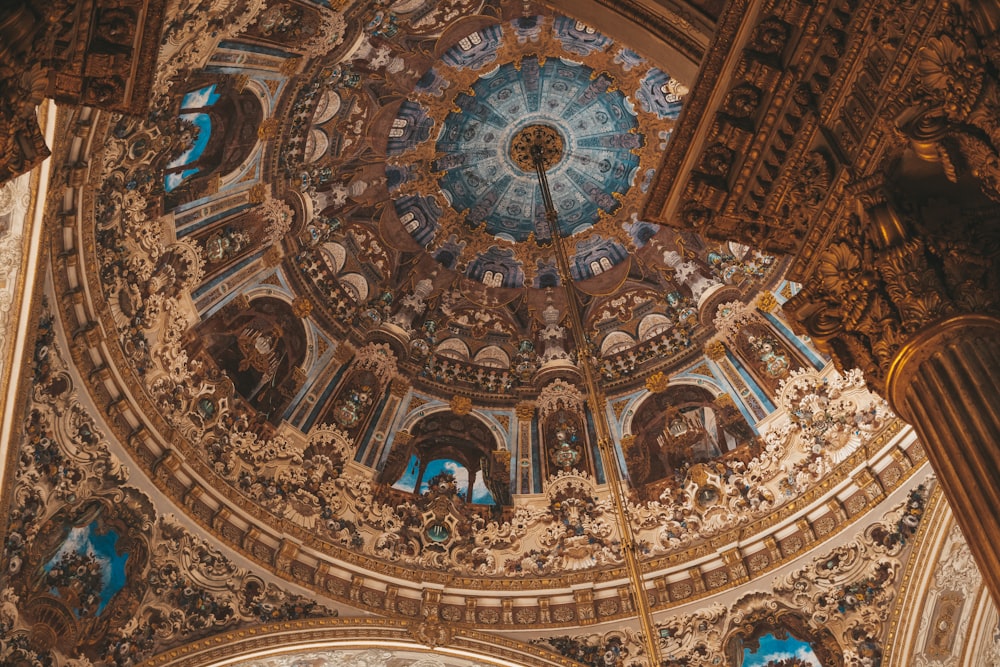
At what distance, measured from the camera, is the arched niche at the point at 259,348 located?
13406mm

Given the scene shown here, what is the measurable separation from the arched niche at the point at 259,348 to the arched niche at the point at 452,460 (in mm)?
1965

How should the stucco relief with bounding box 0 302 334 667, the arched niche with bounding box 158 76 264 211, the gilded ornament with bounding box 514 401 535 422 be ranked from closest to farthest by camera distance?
the stucco relief with bounding box 0 302 334 667 < the arched niche with bounding box 158 76 264 211 < the gilded ornament with bounding box 514 401 535 422

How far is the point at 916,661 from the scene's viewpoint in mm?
11430

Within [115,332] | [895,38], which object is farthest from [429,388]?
[895,38]

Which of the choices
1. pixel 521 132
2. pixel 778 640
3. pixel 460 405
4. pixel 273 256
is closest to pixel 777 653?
pixel 778 640

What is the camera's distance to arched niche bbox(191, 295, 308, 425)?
528 inches

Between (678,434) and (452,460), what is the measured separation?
359 cm

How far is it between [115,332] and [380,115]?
5186 mm

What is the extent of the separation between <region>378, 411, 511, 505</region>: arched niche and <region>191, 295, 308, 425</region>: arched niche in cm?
196

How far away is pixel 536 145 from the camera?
15.4 metres

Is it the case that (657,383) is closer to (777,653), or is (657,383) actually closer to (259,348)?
(777,653)

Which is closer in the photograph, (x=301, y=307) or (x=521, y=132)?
(x=301, y=307)

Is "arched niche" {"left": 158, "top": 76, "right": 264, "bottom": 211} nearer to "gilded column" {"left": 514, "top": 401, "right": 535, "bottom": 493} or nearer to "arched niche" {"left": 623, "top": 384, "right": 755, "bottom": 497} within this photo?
"gilded column" {"left": 514, "top": 401, "right": 535, "bottom": 493}

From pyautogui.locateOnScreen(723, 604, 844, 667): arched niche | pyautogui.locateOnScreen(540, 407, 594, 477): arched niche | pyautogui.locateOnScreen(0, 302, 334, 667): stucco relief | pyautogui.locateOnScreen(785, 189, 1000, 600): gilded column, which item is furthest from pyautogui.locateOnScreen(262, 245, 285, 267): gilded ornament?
pyautogui.locateOnScreen(785, 189, 1000, 600): gilded column
